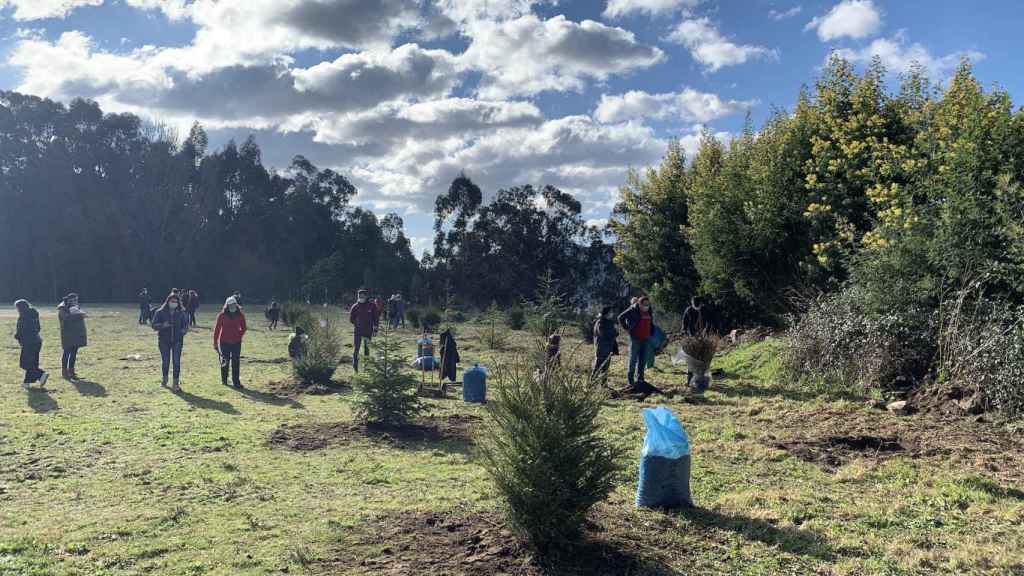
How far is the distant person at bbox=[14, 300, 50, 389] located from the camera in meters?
12.2

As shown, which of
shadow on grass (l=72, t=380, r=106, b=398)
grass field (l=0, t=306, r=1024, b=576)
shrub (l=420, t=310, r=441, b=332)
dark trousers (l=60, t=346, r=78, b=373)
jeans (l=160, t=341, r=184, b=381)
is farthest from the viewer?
shrub (l=420, t=310, r=441, b=332)

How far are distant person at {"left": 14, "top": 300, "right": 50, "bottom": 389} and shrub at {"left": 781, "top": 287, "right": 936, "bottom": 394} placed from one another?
12.8 metres

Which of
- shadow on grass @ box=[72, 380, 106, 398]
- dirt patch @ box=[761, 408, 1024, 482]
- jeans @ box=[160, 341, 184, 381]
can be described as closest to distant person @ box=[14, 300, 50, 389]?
shadow on grass @ box=[72, 380, 106, 398]

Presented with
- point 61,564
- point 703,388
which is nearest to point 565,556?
point 61,564

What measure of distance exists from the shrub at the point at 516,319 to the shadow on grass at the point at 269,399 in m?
15.3

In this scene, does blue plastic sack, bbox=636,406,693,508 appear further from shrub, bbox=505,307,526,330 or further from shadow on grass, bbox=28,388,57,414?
shrub, bbox=505,307,526,330

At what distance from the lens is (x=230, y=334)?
1259 centimetres

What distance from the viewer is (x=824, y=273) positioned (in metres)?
14.9

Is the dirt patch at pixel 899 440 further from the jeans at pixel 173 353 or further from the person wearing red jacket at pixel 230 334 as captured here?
the jeans at pixel 173 353

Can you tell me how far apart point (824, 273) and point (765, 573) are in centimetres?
1199

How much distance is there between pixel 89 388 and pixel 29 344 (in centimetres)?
125

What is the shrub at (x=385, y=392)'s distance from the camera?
898 cm

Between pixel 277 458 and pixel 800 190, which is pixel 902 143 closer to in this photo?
pixel 800 190

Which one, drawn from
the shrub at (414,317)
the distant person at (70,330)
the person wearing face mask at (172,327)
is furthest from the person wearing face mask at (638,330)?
the shrub at (414,317)
